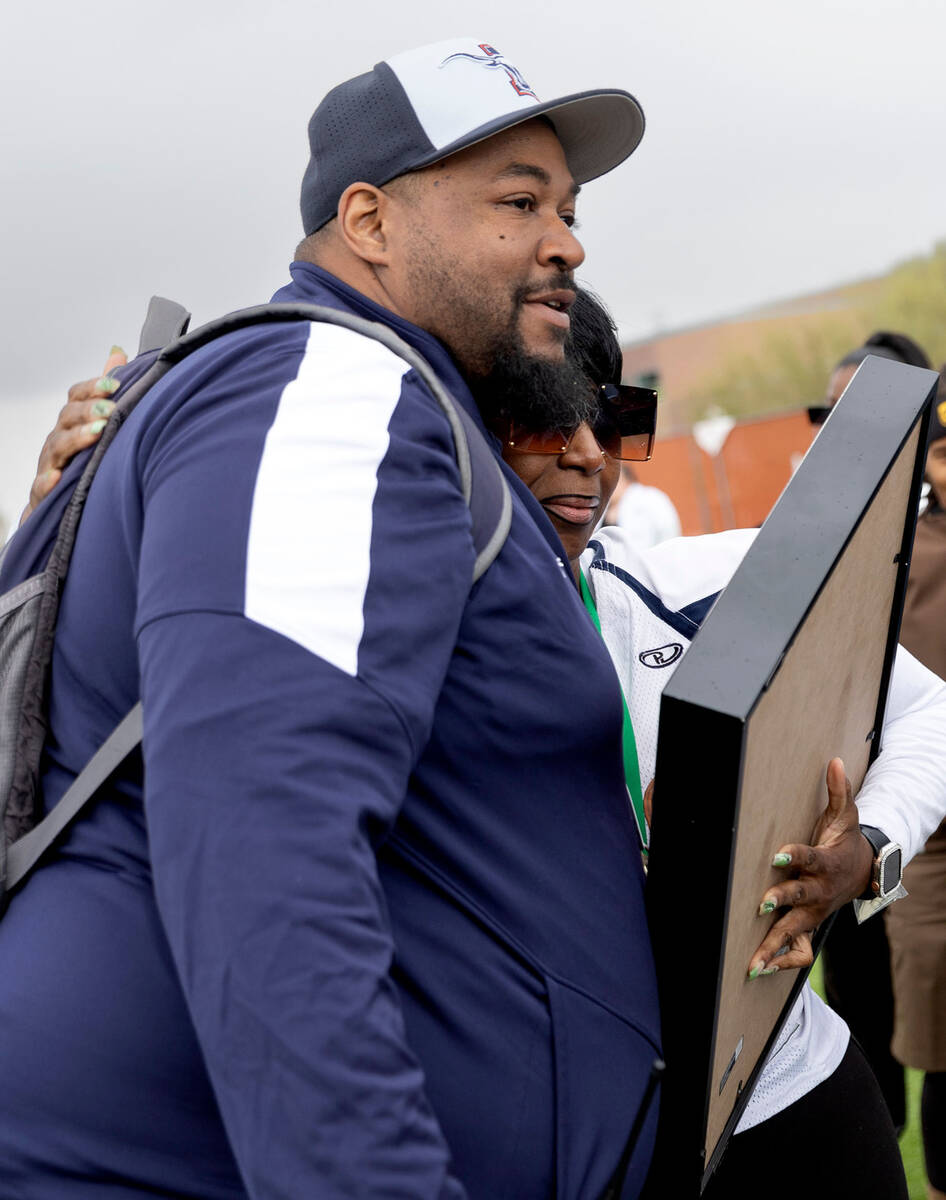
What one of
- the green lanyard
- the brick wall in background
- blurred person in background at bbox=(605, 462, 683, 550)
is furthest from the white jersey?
the brick wall in background

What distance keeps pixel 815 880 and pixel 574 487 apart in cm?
84

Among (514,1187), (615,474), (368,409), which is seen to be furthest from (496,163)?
(514,1187)

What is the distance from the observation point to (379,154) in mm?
1479

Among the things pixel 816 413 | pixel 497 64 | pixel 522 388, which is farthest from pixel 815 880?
pixel 816 413

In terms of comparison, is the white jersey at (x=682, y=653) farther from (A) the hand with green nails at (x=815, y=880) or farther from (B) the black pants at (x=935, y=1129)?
(B) the black pants at (x=935, y=1129)

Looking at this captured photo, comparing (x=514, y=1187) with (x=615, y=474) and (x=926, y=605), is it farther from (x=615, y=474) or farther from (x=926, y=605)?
(x=926, y=605)

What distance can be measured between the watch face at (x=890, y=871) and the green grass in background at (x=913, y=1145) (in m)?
2.44

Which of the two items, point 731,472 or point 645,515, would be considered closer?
point 645,515

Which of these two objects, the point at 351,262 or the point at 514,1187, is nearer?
the point at 514,1187

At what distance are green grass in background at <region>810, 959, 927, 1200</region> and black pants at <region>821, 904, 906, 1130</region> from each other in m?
0.07

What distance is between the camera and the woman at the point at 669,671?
1.80m

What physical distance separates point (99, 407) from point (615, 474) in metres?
1.10

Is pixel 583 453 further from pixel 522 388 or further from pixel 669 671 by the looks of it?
pixel 522 388

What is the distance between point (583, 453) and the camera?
216cm
